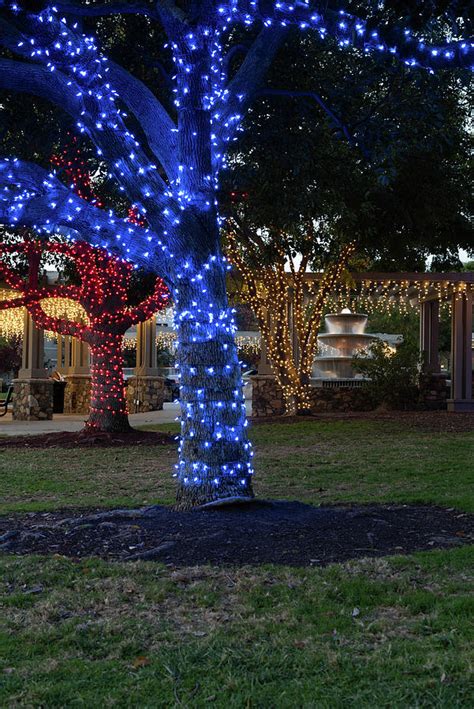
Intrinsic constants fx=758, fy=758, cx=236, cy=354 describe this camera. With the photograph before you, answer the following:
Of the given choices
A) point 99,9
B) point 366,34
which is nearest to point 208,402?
point 366,34

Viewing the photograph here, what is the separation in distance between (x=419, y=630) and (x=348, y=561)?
1.13 meters

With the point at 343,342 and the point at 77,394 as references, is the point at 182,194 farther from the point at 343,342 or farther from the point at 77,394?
the point at 343,342

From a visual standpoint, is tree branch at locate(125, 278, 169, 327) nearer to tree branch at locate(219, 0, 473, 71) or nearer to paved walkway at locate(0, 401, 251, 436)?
paved walkway at locate(0, 401, 251, 436)

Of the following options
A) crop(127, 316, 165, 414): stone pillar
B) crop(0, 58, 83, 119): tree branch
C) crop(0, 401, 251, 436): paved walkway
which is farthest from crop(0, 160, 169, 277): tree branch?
crop(127, 316, 165, 414): stone pillar

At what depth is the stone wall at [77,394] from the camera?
70.4 feet

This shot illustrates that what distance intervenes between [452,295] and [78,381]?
10.4m

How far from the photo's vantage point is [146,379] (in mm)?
21250

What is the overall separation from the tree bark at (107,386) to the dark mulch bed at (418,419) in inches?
137

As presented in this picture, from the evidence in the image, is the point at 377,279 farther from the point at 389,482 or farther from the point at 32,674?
the point at 32,674

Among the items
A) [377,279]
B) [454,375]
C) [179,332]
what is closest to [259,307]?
[377,279]

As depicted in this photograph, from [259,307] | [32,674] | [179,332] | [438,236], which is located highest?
[438,236]

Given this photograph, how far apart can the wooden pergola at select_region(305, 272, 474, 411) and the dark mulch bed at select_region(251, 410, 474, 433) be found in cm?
125

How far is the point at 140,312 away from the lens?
13.1 m

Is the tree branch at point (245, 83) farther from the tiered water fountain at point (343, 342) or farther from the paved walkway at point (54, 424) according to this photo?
the tiered water fountain at point (343, 342)
